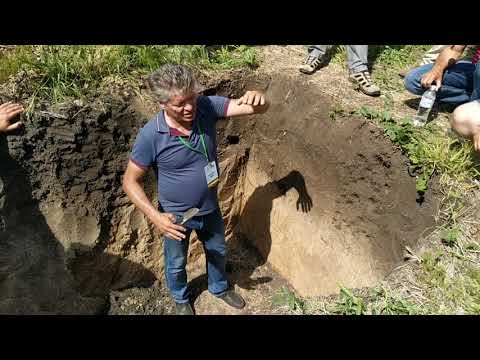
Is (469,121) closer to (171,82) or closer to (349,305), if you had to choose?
(349,305)

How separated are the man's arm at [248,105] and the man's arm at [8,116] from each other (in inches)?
74.5

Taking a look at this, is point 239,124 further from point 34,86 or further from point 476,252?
point 476,252

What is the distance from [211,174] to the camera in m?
3.30

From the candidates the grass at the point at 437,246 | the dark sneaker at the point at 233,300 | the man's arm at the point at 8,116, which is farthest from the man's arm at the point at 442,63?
the man's arm at the point at 8,116

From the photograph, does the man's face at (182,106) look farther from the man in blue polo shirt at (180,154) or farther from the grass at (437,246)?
the grass at (437,246)

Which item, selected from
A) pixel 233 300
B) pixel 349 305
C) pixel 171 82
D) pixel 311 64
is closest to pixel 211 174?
pixel 171 82

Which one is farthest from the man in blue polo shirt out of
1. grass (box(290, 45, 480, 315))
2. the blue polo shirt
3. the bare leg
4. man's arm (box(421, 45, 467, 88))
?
man's arm (box(421, 45, 467, 88))

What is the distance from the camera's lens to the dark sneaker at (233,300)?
4234 mm

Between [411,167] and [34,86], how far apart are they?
11.5 ft

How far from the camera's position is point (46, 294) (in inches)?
147

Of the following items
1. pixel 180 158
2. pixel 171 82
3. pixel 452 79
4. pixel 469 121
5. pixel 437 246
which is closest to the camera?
pixel 171 82

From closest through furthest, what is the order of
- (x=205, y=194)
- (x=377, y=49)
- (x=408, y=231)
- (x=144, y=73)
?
(x=205, y=194)
(x=408, y=231)
(x=144, y=73)
(x=377, y=49)

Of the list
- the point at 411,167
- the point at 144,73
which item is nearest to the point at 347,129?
the point at 411,167

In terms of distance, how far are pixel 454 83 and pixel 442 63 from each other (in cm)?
28
